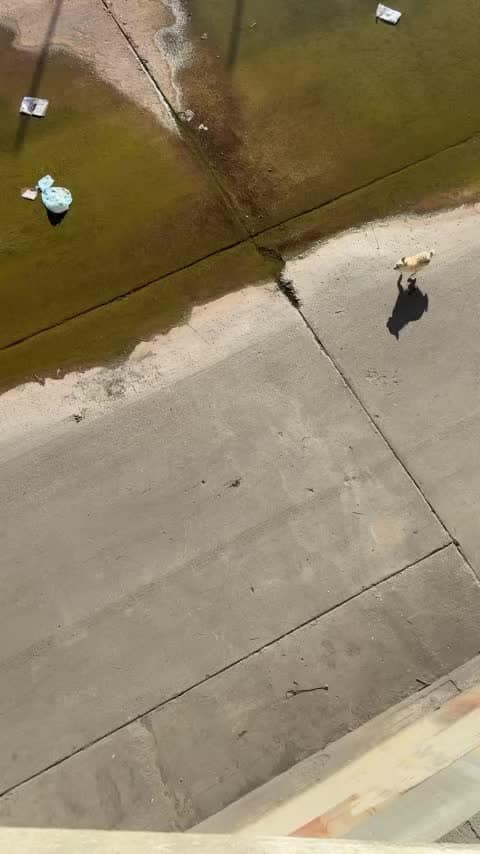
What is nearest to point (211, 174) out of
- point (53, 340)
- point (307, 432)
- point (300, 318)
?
point (300, 318)

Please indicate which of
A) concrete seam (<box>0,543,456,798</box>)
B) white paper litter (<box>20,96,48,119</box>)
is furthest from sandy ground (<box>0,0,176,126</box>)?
concrete seam (<box>0,543,456,798</box>)

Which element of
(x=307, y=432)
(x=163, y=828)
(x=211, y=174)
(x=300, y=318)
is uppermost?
(x=211, y=174)

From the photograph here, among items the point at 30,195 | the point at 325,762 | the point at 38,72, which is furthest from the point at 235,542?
the point at 38,72

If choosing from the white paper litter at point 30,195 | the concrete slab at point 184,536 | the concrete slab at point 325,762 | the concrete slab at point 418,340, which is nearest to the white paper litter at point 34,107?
the white paper litter at point 30,195

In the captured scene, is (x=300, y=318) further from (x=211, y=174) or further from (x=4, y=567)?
(x=4, y=567)

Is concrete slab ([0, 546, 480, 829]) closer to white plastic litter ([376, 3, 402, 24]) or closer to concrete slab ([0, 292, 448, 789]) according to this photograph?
concrete slab ([0, 292, 448, 789])

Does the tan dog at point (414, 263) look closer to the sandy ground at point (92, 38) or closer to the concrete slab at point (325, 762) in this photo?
the sandy ground at point (92, 38)
